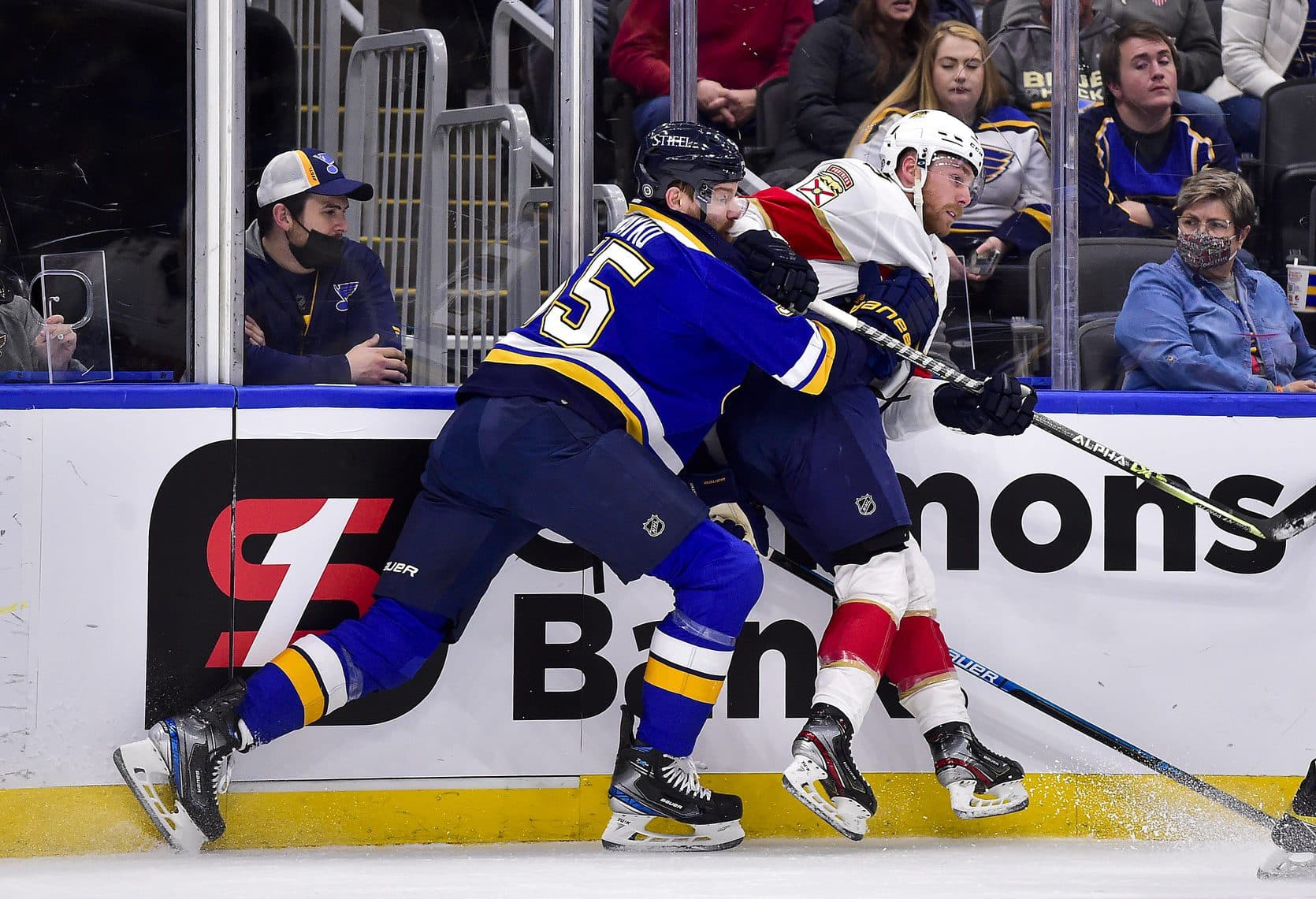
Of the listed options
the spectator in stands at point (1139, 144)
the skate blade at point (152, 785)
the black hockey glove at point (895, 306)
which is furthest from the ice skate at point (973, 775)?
the skate blade at point (152, 785)

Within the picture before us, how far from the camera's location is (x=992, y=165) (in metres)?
2.77

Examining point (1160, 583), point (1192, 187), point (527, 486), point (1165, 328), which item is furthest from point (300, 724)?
point (1192, 187)

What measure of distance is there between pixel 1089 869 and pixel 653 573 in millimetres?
910

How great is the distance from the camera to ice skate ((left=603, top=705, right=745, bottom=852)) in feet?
7.74

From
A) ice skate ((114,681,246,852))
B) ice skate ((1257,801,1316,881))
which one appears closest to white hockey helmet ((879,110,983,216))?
ice skate ((1257,801,1316,881))

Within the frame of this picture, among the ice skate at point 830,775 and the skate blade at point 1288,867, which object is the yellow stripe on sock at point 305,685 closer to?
the ice skate at point 830,775

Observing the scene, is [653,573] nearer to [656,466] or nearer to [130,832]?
[656,466]

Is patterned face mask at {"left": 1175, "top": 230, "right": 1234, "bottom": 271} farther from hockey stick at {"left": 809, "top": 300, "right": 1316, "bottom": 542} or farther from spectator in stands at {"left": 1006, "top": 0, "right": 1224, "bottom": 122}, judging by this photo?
hockey stick at {"left": 809, "top": 300, "right": 1316, "bottom": 542}

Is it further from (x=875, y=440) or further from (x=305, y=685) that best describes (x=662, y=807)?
(x=875, y=440)

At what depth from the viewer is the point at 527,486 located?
2.29m

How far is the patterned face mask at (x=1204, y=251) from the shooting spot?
2.83 meters

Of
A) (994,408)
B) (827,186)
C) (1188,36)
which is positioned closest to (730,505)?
(994,408)

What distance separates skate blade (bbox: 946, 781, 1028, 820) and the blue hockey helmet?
1137 millimetres

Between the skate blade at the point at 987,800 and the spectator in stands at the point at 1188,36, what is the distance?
4.66ft
